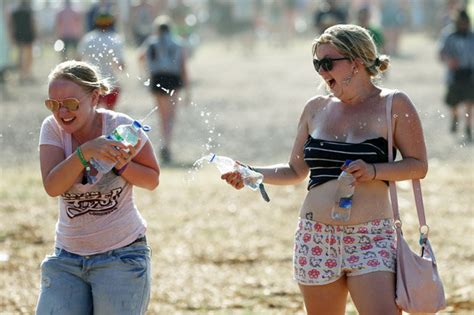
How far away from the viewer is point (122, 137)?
15.1 feet

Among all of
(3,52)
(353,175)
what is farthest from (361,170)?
(3,52)

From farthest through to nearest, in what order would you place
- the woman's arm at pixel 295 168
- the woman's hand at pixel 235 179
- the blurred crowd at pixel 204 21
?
1. the blurred crowd at pixel 204 21
2. the woman's arm at pixel 295 168
3. the woman's hand at pixel 235 179

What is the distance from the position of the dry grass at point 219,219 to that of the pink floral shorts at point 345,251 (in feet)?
2.40

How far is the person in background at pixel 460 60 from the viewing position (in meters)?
16.5

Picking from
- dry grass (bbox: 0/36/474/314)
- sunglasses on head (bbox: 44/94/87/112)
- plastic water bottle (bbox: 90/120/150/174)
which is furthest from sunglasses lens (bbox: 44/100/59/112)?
dry grass (bbox: 0/36/474/314)

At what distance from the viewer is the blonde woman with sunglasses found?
4672 millimetres

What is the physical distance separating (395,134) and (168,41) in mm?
10237

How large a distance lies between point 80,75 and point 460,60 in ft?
41.7

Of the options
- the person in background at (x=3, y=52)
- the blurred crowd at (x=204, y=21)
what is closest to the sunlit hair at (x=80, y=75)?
the blurred crowd at (x=204, y=21)

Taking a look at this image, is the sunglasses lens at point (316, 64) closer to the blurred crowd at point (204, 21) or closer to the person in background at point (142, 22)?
the blurred crowd at point (204, 21)

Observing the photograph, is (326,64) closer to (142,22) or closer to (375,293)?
(375,293)

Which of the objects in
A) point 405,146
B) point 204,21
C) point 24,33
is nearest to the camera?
point 405,146

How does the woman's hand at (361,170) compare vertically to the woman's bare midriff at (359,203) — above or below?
above

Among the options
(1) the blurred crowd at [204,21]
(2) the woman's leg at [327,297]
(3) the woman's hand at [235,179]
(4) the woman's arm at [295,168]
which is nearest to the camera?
(2) the woman's leg at [327,297]
